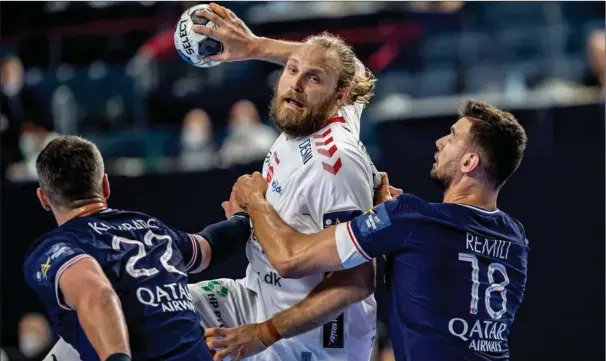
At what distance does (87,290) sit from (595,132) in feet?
22.7

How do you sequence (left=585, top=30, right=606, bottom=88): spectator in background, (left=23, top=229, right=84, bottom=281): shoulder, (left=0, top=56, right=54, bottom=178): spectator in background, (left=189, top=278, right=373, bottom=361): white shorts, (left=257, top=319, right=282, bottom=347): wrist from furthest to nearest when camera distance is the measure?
(left=0, top=56, right=54, bottom=178): spectator in background < (left=585, top=30, right=606, bottom=88): spectator in background < (left=189, top=278, right=373, bottom=361): white shorts < (left=257, top=319, right=282, bottom=347): wrist < (left=23, top=229, right=84, bottom=281): shoulder

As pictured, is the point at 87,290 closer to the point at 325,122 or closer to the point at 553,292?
the point at 325,122

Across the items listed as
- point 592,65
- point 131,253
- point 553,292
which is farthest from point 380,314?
point 131,253

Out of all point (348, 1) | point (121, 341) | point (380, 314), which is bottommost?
point (380, 314)

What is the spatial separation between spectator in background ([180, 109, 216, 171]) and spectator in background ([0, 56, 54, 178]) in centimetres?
189

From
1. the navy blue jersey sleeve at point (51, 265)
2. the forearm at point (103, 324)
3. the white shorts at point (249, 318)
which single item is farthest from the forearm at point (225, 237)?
the forearm at point (103, 324)

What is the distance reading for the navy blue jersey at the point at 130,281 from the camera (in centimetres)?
469

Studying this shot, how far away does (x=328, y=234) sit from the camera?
526cm

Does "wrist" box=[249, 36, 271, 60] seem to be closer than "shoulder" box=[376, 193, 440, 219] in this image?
No

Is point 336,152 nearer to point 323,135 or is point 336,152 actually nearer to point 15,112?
point 323,135

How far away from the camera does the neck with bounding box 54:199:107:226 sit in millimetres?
4957

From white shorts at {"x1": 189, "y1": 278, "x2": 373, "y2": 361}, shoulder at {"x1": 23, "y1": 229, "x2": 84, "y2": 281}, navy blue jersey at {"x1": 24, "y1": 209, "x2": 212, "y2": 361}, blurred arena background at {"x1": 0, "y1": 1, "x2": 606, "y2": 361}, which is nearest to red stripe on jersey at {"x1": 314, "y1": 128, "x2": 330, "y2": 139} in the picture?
white shorts at {"x1": 189, "y1": 278, "x2": 373, "y2": 361}

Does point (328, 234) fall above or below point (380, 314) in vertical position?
above

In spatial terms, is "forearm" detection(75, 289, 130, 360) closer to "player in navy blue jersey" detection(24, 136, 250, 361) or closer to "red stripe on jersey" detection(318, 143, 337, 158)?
"player in navy blue jersey" detection(24, 136, 250, 361)
